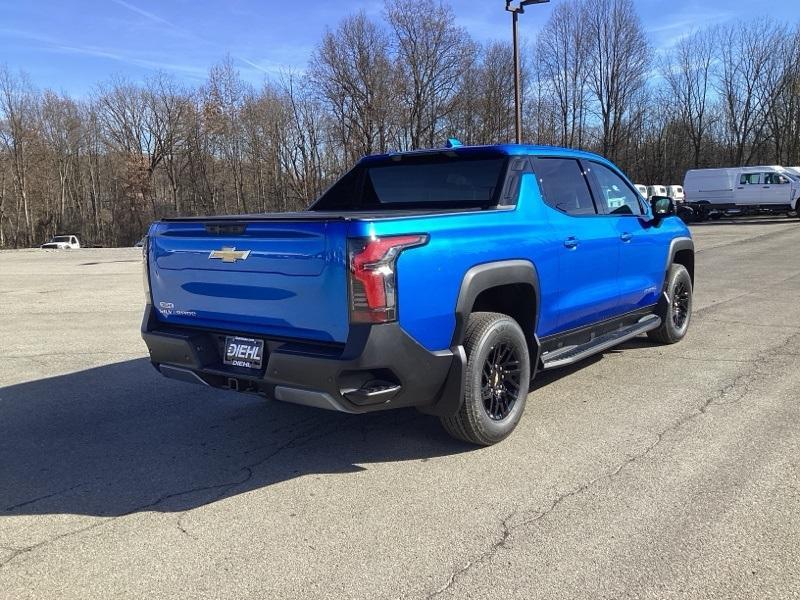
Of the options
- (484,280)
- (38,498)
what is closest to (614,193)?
(484,280)

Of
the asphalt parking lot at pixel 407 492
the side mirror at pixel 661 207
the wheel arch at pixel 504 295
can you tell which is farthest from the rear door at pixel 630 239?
the wheel arch at pixel 504 295

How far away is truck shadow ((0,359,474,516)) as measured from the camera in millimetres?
3596

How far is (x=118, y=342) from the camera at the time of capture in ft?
25.3

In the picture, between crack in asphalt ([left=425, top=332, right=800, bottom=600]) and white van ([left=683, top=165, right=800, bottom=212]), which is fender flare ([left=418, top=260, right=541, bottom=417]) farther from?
white van ([left=683, top=165, right=800, bottom=212])

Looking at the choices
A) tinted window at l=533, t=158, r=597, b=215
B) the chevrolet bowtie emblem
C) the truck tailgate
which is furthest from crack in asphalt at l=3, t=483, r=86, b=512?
tinted window at l=533, t=158, r=597, b=215

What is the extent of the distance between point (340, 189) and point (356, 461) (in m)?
2.64

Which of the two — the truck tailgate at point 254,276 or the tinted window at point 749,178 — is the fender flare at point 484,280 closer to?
the truck tailgate at point 254,276

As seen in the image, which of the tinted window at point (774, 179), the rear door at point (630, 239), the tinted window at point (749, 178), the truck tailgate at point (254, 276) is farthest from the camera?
the tinted window at point (749, 178)

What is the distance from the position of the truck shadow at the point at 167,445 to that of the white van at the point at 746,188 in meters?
30.5

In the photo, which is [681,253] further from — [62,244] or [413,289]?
[62,244]

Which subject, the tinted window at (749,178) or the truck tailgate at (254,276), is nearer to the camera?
the truck tailgate at (254,276)

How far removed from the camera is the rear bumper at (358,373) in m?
3.29

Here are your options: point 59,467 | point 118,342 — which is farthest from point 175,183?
point 59,467

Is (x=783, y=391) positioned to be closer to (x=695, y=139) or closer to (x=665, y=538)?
(x=665, y=538)
